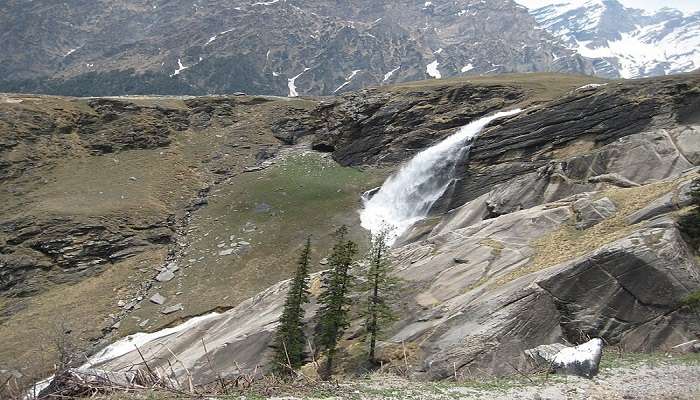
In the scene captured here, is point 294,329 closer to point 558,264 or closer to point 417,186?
point 558,264

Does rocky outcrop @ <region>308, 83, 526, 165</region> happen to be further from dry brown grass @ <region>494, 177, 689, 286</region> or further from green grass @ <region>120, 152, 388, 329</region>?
dry brown grass @ <region>494, 177, 689, 286</region>

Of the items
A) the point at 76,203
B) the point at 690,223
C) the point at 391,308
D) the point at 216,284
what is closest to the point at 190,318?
the point at 216,284

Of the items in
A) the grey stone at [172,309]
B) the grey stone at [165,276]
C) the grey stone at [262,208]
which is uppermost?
the grey stone at [262,208]

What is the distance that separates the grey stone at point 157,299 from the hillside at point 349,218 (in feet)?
0.73

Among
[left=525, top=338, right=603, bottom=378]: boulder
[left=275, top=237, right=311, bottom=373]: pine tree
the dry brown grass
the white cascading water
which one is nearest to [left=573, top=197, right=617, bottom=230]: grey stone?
the dry brown grass

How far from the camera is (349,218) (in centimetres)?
5488

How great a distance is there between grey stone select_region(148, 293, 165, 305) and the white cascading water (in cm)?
2199

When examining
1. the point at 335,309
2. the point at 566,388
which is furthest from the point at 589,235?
the point at 335,309

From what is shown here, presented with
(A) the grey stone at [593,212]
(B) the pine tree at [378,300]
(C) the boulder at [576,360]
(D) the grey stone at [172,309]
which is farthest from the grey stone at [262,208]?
(C) the boulder at [576,360]

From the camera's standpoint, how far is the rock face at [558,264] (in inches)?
825

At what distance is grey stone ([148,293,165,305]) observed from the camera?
43.1m

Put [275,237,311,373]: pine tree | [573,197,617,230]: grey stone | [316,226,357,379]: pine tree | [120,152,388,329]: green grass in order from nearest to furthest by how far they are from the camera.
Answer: [316,226,357,379]: pine tree
[573,197,617,230]: grey stone
[275,237,311,373]: pine tree
[120,152,388,329]: green grass

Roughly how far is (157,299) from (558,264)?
34.4 meters

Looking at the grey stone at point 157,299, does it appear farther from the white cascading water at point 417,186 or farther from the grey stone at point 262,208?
the white cascading water at point 417,186
